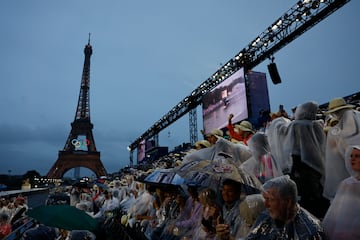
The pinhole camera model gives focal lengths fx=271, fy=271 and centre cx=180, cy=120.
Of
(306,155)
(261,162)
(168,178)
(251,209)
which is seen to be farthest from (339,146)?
(168,178)

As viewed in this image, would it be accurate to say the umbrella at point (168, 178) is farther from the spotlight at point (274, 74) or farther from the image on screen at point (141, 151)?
the image on screen at point (141, 151)

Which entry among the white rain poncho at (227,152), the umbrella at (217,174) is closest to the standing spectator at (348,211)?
the umbrella at (217,174)

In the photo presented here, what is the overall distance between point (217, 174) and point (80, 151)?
5293 centimetres

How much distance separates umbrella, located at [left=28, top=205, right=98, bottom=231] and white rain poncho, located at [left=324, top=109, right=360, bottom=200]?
2.84m

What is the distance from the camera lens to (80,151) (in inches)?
2028

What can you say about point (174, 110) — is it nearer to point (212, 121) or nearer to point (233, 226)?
point (212, 121)

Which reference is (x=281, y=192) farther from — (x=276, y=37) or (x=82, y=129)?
(x=82, y=129)

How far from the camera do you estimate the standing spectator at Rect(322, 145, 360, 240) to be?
1.85m

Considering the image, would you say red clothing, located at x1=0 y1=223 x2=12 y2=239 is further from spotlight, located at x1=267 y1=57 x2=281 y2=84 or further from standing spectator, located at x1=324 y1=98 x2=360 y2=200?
spotlight, located at x1=267 y1=57 x2=281 y2=84

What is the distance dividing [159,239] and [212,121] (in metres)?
13.8

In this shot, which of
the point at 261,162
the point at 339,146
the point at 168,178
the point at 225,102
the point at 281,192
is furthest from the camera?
the point at 225,102

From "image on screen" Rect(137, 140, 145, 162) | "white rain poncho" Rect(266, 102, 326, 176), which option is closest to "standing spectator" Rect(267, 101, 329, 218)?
"white rain poncho" Rect(266, 102, 326, 176)

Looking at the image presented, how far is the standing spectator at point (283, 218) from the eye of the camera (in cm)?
175

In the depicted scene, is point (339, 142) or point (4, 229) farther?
point (4, 229)
